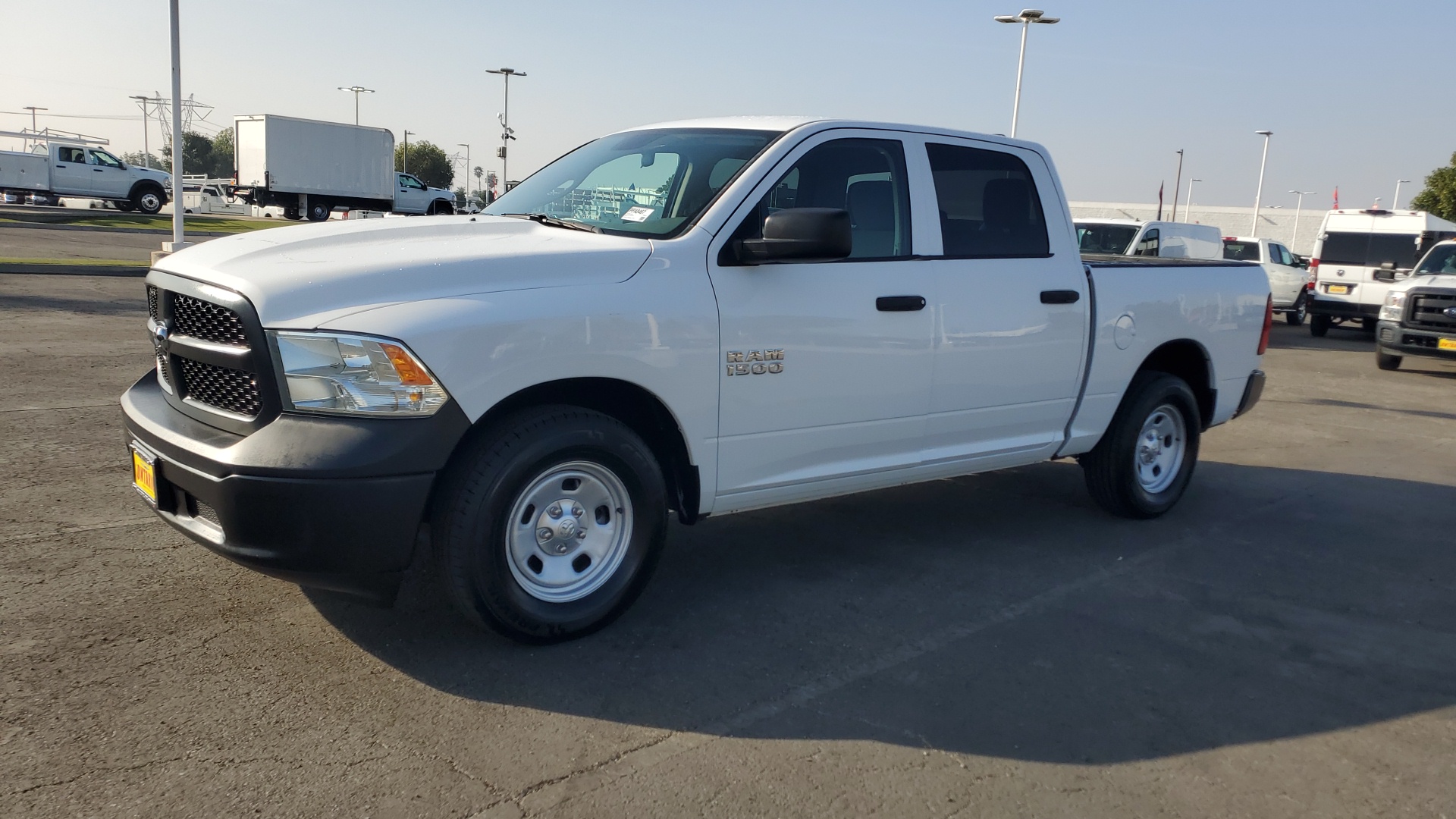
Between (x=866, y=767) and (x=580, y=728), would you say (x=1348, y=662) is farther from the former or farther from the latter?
(x=580, y=728)

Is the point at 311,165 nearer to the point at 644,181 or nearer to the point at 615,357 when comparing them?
the point at 644,181

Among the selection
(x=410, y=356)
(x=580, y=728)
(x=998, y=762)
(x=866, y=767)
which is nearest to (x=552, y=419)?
(x=410, y=356)

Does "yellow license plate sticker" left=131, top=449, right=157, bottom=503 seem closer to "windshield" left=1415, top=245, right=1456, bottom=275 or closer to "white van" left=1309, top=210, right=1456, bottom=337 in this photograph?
"windshield" left=1415, top=245, right=1456, bottom=275

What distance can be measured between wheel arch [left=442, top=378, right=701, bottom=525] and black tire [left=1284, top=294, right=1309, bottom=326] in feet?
66.2

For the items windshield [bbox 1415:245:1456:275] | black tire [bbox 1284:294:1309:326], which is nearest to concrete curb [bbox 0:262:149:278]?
windshield [bbox 1415:245:1456:275]

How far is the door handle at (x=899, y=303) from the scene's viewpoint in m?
4.56

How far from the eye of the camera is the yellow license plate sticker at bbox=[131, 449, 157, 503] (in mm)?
3717

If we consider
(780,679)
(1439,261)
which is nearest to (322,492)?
(780,679)

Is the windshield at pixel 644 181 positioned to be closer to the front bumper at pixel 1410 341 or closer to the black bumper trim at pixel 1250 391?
the black bumper trim at pixel 1250 391

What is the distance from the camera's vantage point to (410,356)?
3.38 meters

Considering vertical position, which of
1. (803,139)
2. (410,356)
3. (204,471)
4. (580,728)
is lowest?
(580,728)

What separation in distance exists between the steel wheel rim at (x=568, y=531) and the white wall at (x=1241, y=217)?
55609 millimetres

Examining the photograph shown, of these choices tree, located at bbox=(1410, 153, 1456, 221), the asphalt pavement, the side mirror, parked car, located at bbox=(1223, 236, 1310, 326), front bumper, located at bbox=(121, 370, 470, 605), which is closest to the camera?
the asphalt pavement

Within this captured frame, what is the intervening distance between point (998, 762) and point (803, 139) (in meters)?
2.56
